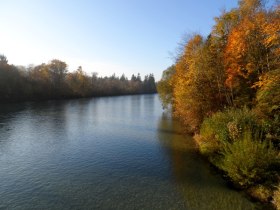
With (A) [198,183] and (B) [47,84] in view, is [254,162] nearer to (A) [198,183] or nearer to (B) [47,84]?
(A) [198,183]

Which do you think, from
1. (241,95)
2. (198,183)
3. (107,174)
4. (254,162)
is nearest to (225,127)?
(254,162)

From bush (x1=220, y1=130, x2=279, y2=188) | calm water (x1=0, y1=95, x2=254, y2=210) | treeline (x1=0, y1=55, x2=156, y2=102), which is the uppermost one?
treeline (x1=0, y1=55, x2=156, y2=102)

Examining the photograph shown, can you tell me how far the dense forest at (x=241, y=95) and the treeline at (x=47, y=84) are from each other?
64487 mm

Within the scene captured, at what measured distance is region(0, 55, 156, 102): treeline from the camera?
74.2 metres

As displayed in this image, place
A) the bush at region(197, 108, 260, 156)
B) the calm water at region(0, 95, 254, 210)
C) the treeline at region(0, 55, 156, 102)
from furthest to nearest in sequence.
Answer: the treeline at region(0, 55, 156, 102) < the bush at region(197, 108, 260, 156) < the calm water at region(0, 95, 254, 210)

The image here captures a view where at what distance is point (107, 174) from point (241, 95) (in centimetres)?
1698

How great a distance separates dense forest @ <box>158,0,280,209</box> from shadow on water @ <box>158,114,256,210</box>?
920mm

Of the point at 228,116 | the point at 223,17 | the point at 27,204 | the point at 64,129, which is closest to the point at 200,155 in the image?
the point at 228,116

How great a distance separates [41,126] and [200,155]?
82.5 feet

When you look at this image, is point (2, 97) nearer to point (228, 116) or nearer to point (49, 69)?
point (49, 69)

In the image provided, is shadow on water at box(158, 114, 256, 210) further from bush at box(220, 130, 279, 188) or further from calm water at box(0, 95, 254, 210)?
bush at box(220, 130, 279, 188)

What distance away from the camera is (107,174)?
1700cm

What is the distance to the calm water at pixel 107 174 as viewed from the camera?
13.1m

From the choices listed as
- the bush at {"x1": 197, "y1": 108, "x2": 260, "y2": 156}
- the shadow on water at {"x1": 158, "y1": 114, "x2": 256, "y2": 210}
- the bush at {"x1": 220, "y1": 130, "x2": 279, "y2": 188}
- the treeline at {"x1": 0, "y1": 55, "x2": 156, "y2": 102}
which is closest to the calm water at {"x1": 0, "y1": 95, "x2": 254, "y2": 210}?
the shadow on water at {"x1": 158, "y1": 114, "x2": 256, "y2": 210}
